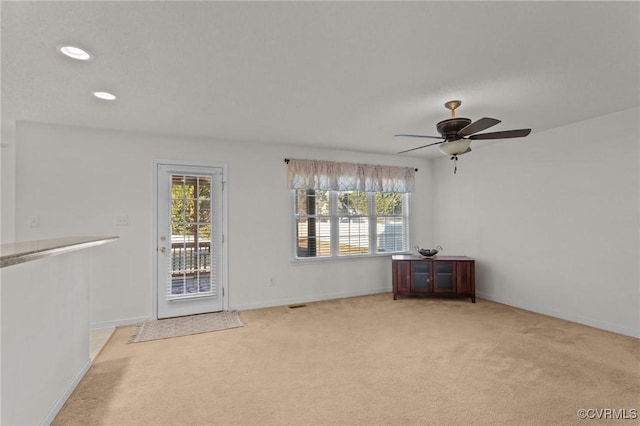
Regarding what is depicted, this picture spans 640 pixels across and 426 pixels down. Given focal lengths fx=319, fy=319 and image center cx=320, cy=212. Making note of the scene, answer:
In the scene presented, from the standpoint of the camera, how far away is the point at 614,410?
82.0 inches

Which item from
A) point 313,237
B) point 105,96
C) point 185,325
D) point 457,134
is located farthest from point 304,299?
point 105,96

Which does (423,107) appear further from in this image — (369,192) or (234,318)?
(234,318)

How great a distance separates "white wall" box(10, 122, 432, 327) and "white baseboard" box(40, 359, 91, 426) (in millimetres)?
1380

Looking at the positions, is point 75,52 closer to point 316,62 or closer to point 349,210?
point 316,62

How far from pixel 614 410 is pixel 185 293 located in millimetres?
4288

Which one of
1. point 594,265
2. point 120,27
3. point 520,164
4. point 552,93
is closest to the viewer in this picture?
point 120,27

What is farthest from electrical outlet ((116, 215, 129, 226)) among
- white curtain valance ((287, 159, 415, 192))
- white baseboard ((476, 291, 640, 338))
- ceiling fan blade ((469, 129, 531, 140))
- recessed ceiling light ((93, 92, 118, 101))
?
white baseboard ((476, 291, 640, 338))

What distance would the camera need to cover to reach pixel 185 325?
3850 mm

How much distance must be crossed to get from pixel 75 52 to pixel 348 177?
3.75 m

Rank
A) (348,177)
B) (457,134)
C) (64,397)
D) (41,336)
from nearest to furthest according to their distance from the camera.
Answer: (41,336)
(64,397)
(457,134)
(348,177)

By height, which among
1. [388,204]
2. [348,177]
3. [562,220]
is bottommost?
[562,220]

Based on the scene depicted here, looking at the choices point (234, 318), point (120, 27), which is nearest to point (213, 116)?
point (120, 27)

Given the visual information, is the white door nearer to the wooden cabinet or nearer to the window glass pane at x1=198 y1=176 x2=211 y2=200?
the window glass pane at x1=198 y1=176 x2=211 y2=200

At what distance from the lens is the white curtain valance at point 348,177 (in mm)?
4820
